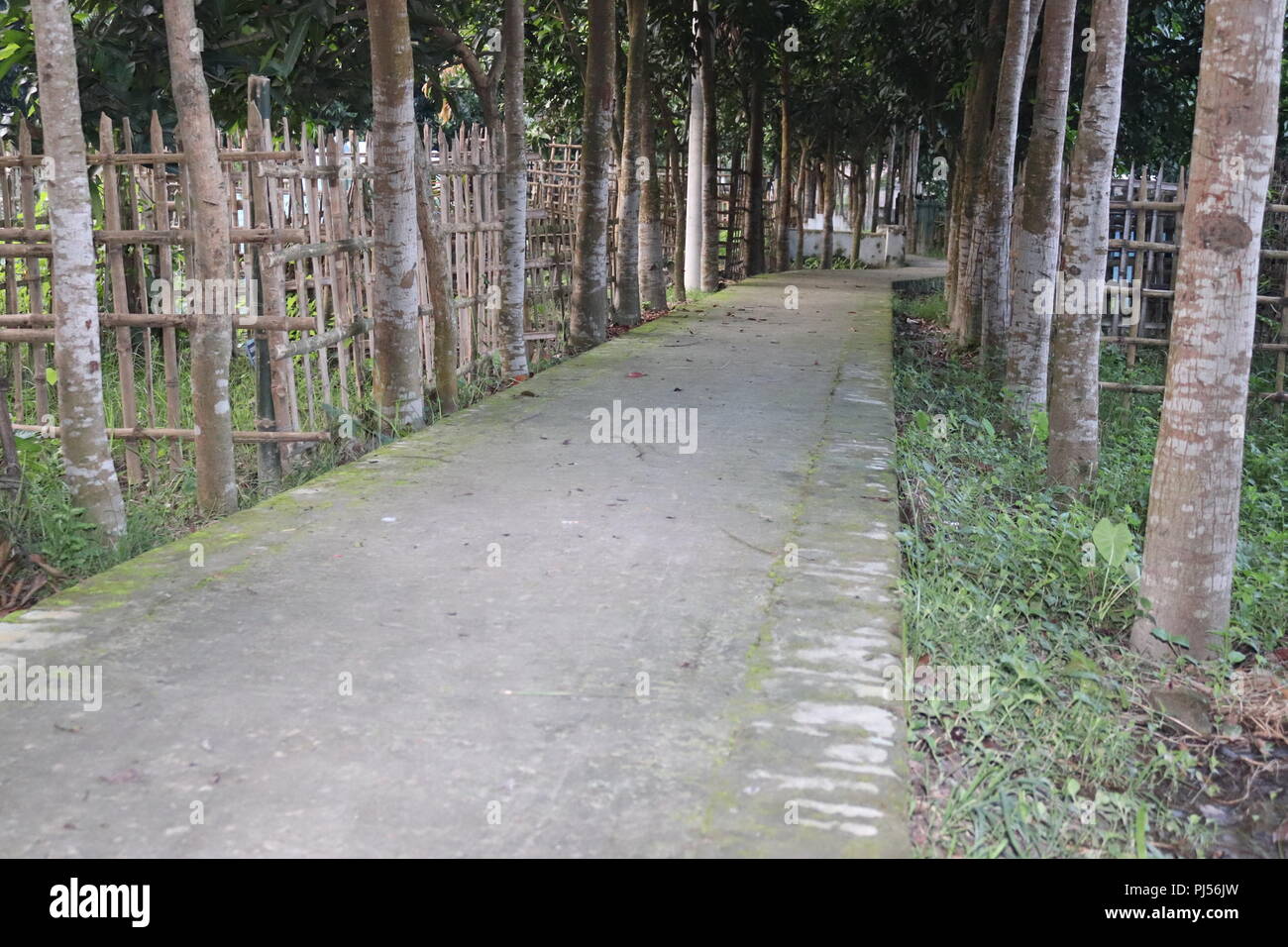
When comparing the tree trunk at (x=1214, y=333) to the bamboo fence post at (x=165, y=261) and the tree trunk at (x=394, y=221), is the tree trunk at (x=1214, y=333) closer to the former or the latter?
the tree trunk at (x=394, y=221)

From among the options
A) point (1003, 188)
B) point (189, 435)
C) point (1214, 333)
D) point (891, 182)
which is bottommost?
point (189, 435)

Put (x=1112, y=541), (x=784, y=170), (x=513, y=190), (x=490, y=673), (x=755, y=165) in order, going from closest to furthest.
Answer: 1. (x=490, y=673)
2. (x=1112, y=541)
3. (x=513, y=190)
4. (x=755, y=165)
5. (x=784, y=170)

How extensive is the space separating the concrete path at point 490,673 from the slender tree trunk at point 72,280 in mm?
779

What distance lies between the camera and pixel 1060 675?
423cm

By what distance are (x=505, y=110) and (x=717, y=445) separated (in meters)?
4.44

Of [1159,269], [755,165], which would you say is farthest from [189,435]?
[755,165]

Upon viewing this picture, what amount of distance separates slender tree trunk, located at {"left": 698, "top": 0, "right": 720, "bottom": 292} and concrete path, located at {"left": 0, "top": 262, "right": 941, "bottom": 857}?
12.1m

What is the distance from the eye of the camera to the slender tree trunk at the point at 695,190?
1791cm

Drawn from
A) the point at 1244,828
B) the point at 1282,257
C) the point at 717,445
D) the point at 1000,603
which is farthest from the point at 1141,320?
the point at 1244,828

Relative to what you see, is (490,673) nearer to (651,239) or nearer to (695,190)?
(651,239)

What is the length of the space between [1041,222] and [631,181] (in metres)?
Answer: 6.18

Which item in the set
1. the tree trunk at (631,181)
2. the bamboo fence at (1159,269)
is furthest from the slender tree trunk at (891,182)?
the bamboo fence at (1159,269)

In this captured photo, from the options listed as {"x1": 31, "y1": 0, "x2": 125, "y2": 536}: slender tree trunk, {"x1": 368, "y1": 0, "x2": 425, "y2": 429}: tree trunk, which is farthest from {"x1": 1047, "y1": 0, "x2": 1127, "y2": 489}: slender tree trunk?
{"x1": 31, "y1": 0, "x2": 125, "y2": 536}: slender tree trunk

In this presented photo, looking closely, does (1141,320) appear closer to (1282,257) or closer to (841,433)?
(1282,257)
